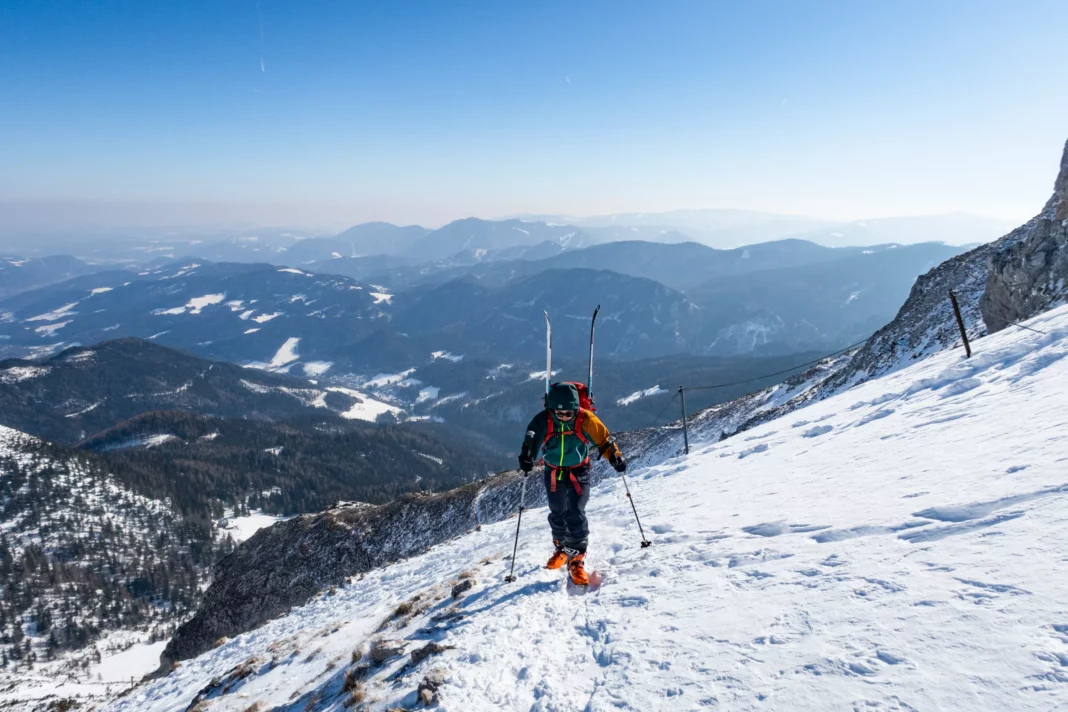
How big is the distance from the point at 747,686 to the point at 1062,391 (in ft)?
35.6

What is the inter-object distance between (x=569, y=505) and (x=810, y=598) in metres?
4.83

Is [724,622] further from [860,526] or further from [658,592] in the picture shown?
[860,526]

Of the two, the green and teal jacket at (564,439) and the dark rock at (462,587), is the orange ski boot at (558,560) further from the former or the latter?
the green and teal jacket at (564,439)

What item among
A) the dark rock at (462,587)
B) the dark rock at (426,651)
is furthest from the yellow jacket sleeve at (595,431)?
the dark rock at (462,587)

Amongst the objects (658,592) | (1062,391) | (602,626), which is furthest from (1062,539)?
(1062,391)

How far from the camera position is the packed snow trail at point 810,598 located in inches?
200

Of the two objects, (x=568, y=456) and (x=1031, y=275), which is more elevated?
(x=1031, y=275)

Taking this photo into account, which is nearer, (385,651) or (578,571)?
(385,651)

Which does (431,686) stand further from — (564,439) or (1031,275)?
(1031,275)

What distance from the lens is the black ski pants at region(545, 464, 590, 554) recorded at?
10.4 meters

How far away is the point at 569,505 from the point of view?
10570mm

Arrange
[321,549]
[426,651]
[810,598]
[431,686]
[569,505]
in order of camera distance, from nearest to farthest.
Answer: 1. [810,598]
2. [431,686]
3. [426,651]
4. [569,505]
5. [321,549]

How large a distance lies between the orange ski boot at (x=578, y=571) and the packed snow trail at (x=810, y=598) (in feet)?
1.38

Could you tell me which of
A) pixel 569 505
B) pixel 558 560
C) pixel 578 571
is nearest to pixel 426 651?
pixel 578 571
